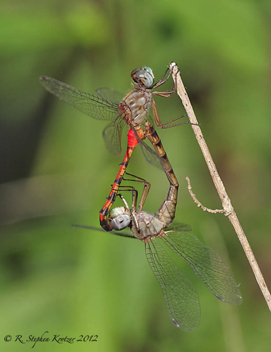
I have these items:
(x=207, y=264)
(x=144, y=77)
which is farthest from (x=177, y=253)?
(x=144, y=77)

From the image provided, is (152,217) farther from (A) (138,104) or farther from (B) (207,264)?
(A) (138,104)

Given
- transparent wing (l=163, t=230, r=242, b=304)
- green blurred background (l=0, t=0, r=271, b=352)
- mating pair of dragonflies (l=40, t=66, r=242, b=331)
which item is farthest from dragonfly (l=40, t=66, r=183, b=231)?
transparent wing (l=163, t=230, r=242, b=304)

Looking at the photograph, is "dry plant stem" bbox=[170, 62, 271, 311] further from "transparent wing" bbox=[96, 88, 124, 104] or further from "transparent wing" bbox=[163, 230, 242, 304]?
"transparent wing" bbox=[96, 88, 124, 104]

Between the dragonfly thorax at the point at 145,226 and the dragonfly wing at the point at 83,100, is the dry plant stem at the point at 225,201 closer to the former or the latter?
the dragonfly wing at the point at 83,100

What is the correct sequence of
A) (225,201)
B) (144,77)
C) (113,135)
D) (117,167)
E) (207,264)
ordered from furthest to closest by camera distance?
1. (117,167)
2. (113,135)
3. (207,264)
4. (144,77)
5. (225,201)

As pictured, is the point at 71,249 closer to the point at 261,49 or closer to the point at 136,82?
the point at 136,82

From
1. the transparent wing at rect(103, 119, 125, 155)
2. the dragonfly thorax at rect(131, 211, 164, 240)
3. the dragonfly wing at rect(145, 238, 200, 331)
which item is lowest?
the dragonfly wing at rect(145, 238, 200, 331)
